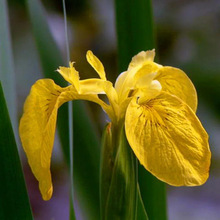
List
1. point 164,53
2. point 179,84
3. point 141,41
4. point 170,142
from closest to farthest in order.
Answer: point 170,142, point 179,84, point 141,41, point 164,53

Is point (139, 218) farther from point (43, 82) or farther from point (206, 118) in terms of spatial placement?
point (206, 118)

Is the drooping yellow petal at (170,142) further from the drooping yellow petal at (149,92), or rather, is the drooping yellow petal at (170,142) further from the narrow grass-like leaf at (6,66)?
the narrow grass-like leaf at (6,66)

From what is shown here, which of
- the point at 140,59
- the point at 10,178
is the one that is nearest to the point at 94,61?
the point at 140,59

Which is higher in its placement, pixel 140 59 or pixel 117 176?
pixel 140 59

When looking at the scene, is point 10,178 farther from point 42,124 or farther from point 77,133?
point 77,133

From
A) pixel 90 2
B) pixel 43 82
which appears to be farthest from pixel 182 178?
pixel 90 2

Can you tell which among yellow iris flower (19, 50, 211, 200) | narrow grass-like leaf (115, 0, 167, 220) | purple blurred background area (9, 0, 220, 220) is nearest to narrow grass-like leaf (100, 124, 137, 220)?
yellow iris flower (19, 50, 211, 200)
